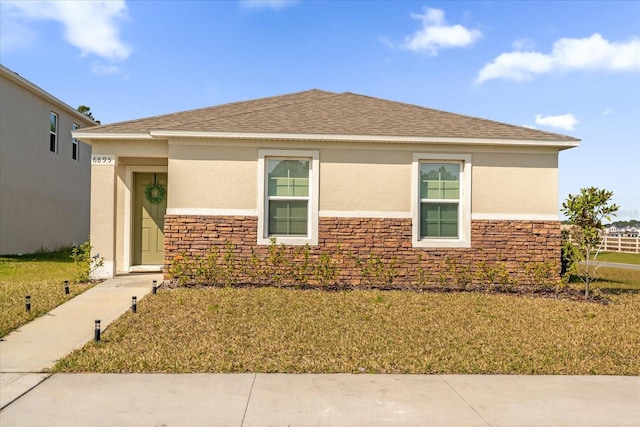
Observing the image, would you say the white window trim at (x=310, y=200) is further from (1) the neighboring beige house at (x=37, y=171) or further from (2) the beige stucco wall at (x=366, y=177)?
(1) the neighboring beige house at (x=37, y=171)

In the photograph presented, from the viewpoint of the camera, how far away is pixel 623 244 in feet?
107

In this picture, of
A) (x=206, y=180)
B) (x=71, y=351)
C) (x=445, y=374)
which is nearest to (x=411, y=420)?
(x=445, y=374)

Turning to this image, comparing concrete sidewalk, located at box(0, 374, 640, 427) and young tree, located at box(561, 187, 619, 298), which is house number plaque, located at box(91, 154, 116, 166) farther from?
young tree, located at box(561, 187, 619, 298)

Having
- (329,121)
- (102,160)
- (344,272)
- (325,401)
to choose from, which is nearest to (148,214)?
(102,160)

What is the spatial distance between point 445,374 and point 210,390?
2.56 metres

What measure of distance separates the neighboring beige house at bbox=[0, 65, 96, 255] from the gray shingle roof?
29.5 ft

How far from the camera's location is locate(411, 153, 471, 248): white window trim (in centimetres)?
1085

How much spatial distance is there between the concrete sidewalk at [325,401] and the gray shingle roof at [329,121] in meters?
6.49

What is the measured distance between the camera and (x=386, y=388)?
4.92 meters

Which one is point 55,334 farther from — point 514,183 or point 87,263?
point 514,183

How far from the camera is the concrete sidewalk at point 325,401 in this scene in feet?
13.8

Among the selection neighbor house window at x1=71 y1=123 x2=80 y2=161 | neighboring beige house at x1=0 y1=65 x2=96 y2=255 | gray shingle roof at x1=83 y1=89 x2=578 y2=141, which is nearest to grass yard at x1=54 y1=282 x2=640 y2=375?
gray shingle roof at x1=83 y1=89 x2=578 y2=141

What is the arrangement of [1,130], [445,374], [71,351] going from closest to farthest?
1. [445,374]
2. [71,351]
3. [1,130]

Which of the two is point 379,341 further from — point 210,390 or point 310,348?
point 210,390
